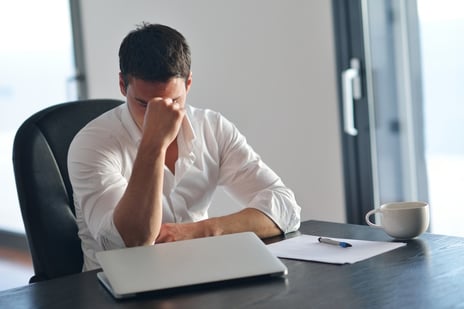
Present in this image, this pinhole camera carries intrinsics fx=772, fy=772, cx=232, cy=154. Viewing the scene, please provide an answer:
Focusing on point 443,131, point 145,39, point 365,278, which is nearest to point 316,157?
point 443,131

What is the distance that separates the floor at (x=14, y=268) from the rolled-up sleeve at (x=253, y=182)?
2293mm

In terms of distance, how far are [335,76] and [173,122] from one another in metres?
1.51

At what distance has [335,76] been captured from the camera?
322 cm

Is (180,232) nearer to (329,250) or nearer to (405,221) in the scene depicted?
(329,250)

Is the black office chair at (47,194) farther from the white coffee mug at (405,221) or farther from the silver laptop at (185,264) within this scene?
the white coffee mug at (405,221)

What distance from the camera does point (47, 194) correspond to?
1979mm

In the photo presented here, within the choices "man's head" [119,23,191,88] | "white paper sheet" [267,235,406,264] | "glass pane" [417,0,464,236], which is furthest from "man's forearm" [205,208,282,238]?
"glass pane" [417,0,464,236]

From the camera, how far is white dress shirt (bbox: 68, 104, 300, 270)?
1.86 meters

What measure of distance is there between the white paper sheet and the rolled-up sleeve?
0.16 m

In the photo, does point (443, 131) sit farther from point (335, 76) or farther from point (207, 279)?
point (207, 279)

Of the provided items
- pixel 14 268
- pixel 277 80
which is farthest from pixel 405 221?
pixel 14 268

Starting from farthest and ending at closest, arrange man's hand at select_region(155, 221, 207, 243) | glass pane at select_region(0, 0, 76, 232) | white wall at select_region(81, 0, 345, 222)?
glass pane at select_region(0, 0, 76, 232) → white wall at select_region(81, 0, 345, 222) → man's hand at select_region(155, 221, 207, 243)

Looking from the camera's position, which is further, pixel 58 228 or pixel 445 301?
pixel 58 228

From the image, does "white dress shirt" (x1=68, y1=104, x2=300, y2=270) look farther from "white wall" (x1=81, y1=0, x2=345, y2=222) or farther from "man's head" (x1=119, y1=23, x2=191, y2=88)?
"white wall" (x1=81, y1=0, x2=345, y2=222)
